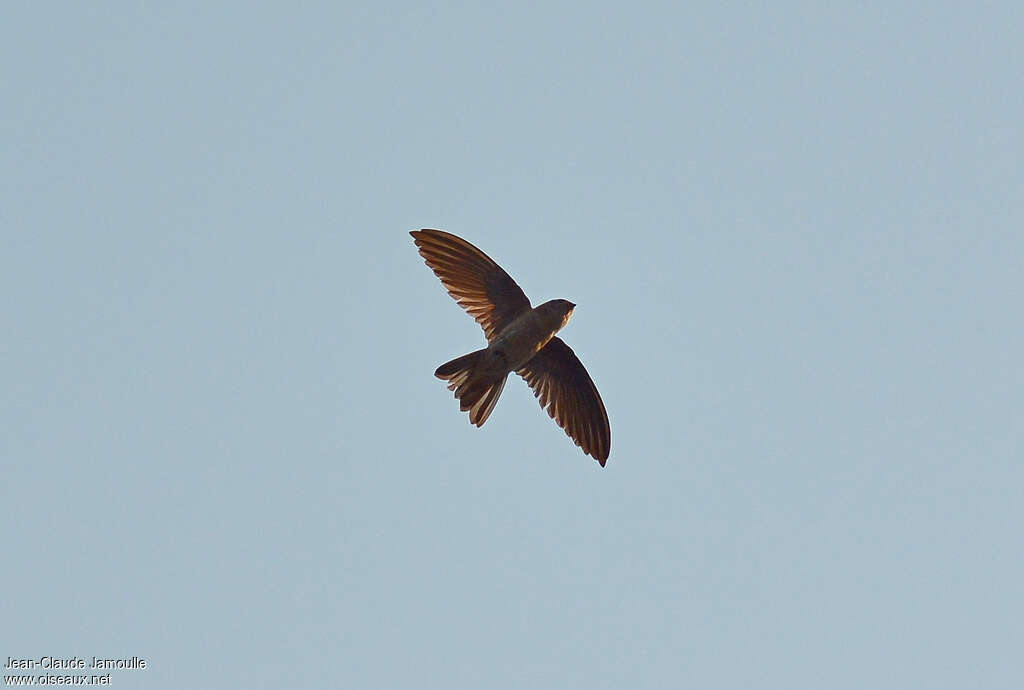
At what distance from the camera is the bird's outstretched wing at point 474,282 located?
16.0 metres

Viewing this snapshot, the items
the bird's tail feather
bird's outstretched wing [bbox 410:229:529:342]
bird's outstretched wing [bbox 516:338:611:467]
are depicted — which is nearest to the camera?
the bird's tail feather

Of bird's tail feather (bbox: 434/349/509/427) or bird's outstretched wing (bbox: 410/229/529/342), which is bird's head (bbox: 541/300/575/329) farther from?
bird's tail feather (bbox: 434/349/509/427)

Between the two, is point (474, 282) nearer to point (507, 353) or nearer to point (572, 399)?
point (507, 353)

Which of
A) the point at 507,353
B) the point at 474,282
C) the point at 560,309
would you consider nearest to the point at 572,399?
the point at 507,353

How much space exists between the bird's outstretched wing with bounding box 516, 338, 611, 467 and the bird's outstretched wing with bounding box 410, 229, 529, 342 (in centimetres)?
78

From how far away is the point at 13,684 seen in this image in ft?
51.2

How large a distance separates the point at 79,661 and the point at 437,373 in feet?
14.7

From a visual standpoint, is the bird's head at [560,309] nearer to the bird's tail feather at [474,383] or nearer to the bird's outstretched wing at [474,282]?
the bird's outstretched wing at [474,282]

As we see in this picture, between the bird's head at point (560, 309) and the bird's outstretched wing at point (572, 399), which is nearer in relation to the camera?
the bird's head at point (560, 309)

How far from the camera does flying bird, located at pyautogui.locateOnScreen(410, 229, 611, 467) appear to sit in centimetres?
1563

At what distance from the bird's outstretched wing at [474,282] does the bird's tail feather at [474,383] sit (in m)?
0.46

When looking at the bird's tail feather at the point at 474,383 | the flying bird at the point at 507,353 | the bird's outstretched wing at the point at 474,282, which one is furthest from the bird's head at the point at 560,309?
the bird's tail feather at the point at 474,383

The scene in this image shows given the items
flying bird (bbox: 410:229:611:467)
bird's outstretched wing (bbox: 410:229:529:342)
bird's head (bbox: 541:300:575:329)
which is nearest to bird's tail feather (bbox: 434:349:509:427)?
flying bird (bbox: 410:229:611:467)

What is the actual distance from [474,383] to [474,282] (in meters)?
1.14
